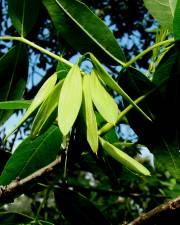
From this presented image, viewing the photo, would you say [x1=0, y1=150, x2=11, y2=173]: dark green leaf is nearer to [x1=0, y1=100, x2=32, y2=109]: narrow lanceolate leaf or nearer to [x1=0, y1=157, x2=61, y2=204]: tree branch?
[x1=0, y1=157, x2=61, y2=204]: tree branch

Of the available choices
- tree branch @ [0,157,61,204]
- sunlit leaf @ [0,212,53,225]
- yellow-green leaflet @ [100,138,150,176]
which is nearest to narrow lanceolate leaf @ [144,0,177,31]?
yellow-green leaflet @ [100,138,150,176]

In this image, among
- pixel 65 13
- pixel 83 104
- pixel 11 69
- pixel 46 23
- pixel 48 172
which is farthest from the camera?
pixel 46 23

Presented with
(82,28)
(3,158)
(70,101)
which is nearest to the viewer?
(70,101)

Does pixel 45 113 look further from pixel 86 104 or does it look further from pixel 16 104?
pixel 16 104

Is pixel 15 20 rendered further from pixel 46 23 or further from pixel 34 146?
pixel 46 23

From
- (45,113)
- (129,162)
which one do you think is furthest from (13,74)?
(129,162)

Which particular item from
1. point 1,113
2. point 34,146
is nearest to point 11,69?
point 1,113
